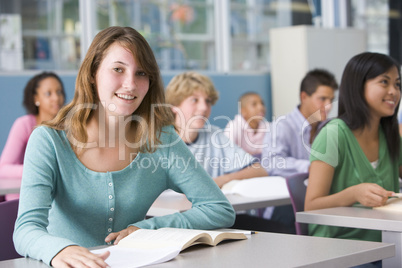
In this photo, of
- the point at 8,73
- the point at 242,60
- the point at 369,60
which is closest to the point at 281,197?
the point at 369,60

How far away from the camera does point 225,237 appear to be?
1557mm

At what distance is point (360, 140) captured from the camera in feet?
8.32

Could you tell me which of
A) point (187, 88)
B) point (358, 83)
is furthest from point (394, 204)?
point (187, 88)

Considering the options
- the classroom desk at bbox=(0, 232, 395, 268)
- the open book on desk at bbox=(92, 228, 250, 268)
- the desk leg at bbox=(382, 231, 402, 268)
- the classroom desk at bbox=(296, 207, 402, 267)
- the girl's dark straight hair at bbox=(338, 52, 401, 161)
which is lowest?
the desk leg at bbox=(382, 231, 402, 268)

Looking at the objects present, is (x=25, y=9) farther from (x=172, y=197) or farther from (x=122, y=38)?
(x=122, y=38)

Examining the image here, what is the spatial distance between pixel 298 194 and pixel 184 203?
47 centimetres

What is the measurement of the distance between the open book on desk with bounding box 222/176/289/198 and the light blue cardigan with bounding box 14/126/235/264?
0.86 metres

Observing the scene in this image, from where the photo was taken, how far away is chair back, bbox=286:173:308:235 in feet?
7.93

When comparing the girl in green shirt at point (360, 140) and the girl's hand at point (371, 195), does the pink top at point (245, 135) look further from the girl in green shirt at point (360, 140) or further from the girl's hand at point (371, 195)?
the girl's hand at point (371, 195)

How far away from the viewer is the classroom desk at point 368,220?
1765 mm

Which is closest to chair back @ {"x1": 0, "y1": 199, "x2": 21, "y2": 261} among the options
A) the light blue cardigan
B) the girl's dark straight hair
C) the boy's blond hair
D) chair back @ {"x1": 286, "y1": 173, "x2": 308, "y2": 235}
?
the light blue cardigan

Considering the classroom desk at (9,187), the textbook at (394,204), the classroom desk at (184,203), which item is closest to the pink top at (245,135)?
the classroom desk at (9,187)

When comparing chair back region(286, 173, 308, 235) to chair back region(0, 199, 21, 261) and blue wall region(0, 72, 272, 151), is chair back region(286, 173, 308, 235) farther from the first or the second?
blue wall region(0, 72, 272, 151)

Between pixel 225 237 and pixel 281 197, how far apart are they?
1.25m
